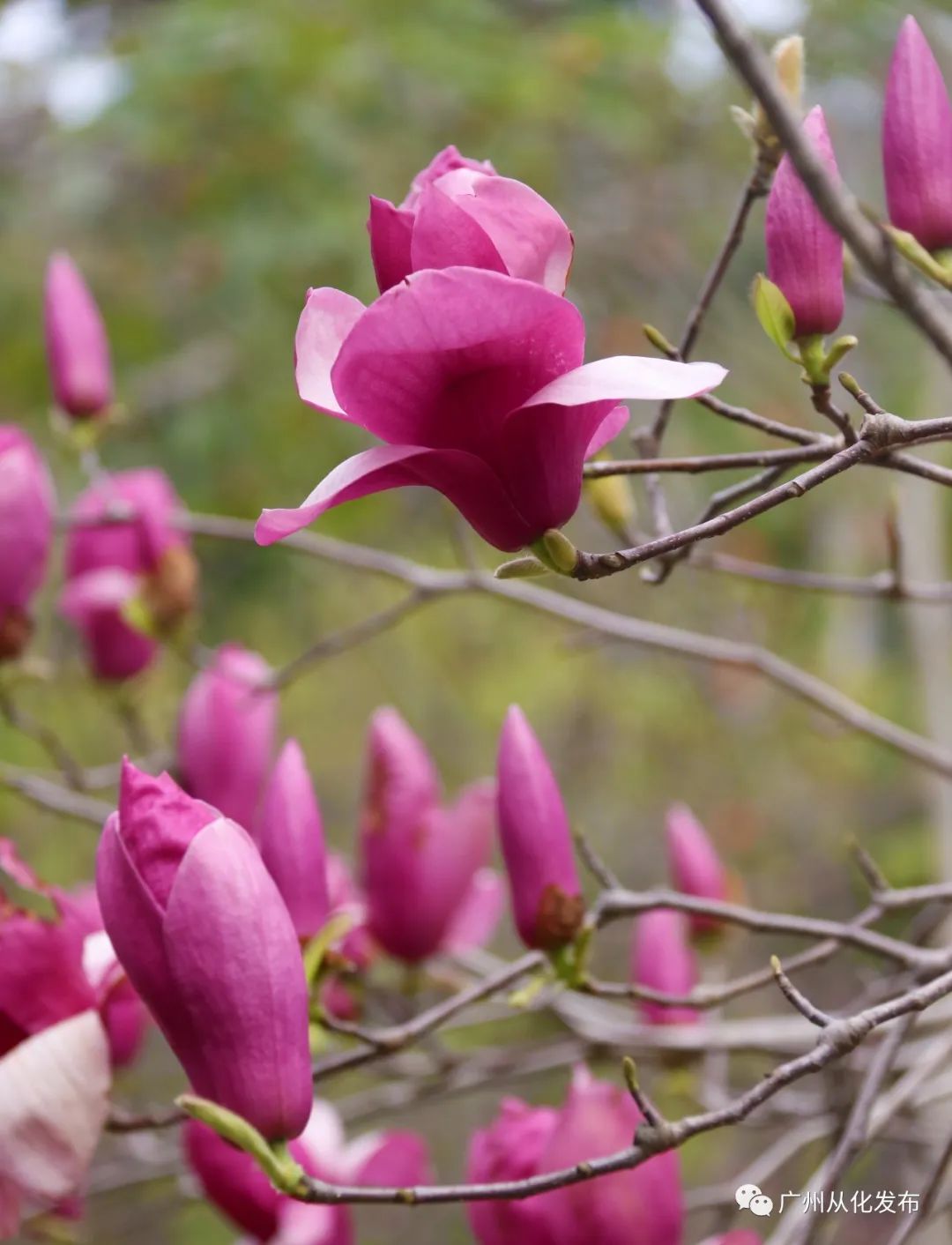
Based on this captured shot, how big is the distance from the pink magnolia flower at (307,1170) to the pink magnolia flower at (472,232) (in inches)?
15.8

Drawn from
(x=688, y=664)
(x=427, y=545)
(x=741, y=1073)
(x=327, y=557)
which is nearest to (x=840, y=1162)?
(x=327, y=557)

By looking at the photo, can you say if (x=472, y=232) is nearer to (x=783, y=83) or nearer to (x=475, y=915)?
(x=783, y=83)

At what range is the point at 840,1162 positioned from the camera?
479mm

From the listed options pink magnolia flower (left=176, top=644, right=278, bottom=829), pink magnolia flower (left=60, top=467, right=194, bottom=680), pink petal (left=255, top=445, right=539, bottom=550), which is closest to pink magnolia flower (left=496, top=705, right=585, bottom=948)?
pink petal (left=255, top=445, right=539, bottom=550)

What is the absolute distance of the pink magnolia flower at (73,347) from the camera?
0.85 metres

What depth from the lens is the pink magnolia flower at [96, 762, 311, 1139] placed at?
1.40 ft

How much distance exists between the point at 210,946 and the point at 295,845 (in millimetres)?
155

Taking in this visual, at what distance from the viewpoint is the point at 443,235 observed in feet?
1.21

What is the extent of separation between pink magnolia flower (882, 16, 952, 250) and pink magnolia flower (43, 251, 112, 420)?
0.56 meters

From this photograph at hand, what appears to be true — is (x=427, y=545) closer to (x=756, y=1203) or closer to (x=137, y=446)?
(x=137, y=446)

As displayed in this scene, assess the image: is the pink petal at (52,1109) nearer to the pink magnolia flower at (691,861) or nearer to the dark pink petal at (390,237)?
the dark pink petal at (390,237)

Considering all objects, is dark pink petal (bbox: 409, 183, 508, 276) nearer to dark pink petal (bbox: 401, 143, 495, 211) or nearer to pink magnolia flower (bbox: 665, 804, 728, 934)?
dark pink petal (bbox: 401, 143, 495, 211)

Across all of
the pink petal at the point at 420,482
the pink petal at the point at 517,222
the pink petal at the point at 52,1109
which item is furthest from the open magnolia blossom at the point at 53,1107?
the pink petal at the point at 517,222

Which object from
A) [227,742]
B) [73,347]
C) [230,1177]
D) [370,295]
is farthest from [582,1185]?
[370,295]
